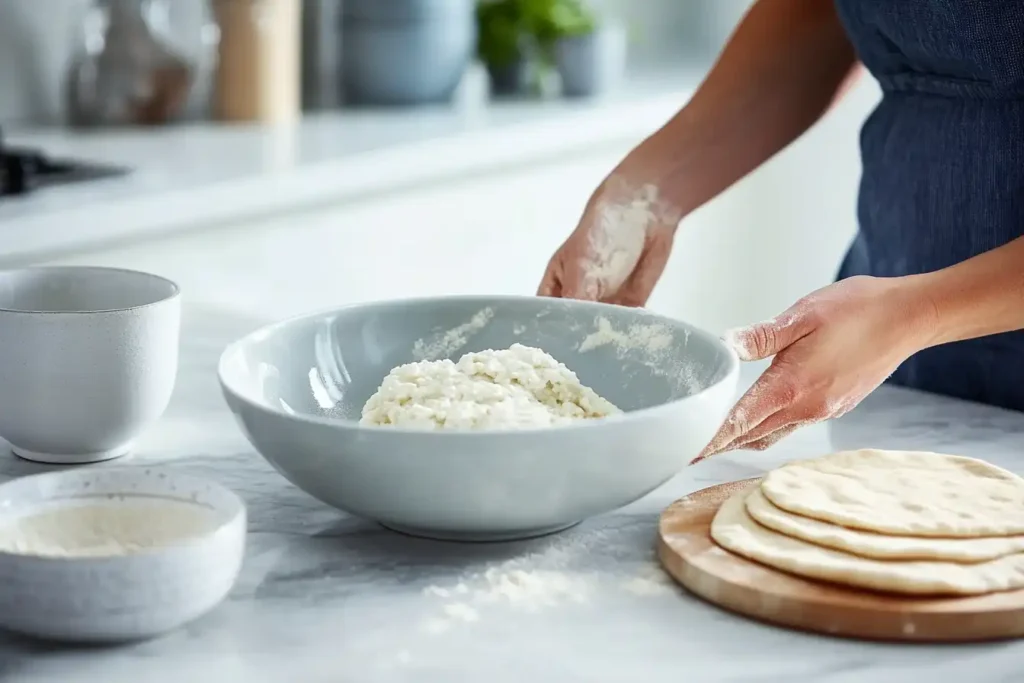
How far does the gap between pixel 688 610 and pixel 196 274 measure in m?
1.60

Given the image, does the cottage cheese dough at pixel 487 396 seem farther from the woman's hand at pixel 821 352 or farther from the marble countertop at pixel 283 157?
the marble countertop at pixel 283 157

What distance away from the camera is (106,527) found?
0.77 m

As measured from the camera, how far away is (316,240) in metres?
2.40

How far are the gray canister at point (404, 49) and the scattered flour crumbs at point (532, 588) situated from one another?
204cm

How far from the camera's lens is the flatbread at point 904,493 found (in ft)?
2.76

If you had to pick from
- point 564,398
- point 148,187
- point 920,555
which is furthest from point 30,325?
point 148,187

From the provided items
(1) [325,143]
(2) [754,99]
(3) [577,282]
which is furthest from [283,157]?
(3) [577,282]

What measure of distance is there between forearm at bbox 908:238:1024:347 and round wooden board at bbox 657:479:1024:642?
0.34 m

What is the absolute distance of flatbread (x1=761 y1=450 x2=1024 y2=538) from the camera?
0.84 m

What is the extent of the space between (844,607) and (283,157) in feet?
5.71

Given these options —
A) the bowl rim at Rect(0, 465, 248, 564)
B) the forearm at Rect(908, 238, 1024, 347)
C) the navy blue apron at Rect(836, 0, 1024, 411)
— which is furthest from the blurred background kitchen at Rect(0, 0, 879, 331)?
the forearm at Rect(908, 238, 1024, 347)

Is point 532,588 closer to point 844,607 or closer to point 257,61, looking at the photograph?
point 844,607

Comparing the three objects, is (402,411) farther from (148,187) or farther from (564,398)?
(148,187)

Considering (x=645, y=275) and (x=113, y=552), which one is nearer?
(x=113, y=552)
